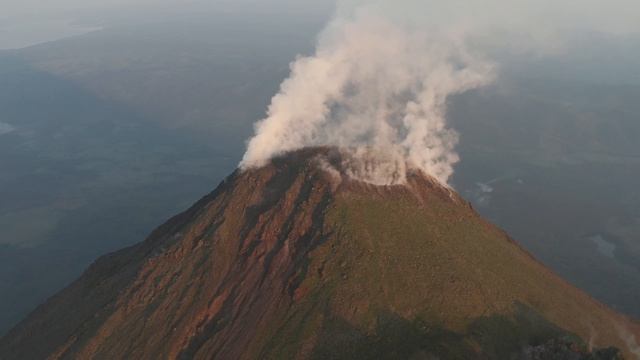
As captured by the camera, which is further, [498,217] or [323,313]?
[498,217]

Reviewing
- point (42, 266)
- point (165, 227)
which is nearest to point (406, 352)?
point (165, 227)

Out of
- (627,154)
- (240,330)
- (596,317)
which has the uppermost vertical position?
(627,154)

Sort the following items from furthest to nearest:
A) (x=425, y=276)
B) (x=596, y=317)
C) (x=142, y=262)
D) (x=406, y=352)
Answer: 1. (x=142, y=262)
2. (x=596, y=317)
3. (x=425, y=276)
4. (x=406, y=352)

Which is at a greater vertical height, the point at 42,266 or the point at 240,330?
the point at 42,266

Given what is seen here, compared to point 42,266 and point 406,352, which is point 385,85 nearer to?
point 42,266

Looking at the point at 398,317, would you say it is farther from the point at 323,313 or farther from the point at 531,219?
the point at 531,219

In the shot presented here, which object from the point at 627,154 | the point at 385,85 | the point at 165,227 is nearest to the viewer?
the point at 165,227
